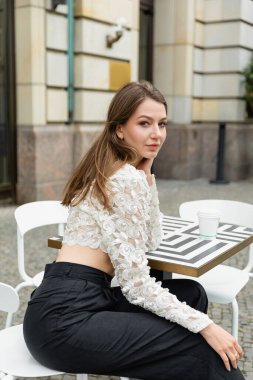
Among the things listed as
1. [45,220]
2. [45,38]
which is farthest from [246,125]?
[45,220]

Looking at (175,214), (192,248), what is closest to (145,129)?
(192,248)

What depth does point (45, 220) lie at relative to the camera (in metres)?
3.37

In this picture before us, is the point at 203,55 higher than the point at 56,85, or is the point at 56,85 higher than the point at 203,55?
the point at 203,55

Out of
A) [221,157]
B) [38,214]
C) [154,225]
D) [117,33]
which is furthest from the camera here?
[221,157]

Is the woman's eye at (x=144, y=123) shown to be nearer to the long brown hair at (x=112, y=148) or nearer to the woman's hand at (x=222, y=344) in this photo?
the long brown hair at (x=112, y=148)

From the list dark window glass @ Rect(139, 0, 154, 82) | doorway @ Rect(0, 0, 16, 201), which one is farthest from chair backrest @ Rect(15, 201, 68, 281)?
dark window glass @ Rect(139, 0, 154, 82)

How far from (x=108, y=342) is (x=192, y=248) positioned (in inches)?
30.1

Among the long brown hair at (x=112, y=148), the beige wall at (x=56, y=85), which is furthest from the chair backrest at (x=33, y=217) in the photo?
the beige wall at (x=56, y=85)

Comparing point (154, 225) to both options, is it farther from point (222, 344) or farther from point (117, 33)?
point (117, 33)

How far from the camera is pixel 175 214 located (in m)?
7.19

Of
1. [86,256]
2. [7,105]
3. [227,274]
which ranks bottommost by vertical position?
[227,274]

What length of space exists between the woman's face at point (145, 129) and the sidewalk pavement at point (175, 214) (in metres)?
1.39

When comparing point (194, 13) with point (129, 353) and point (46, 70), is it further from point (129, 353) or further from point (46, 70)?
point (129, 353)

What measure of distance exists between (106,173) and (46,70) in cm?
590
